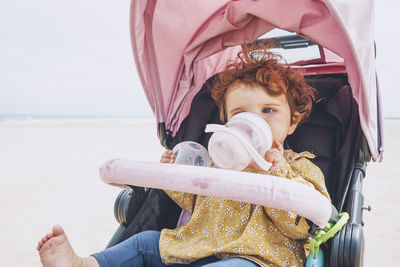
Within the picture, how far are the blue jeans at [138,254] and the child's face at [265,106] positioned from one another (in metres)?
0.56

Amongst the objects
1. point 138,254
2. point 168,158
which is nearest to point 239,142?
point 168,158

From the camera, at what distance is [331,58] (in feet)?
6.32

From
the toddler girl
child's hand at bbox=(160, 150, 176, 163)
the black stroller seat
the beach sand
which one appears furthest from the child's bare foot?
the beach sand

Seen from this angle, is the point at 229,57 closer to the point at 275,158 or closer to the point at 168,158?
the point at 168,158

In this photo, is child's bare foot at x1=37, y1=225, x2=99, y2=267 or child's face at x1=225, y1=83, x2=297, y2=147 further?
child's face at x1=225, y1=83, x2=297, y2=147

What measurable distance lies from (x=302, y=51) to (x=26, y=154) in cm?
610

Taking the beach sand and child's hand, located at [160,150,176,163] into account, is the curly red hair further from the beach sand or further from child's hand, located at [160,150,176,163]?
the beach sand

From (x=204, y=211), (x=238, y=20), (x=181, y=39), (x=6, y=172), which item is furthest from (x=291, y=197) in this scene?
(x=6, y=172)

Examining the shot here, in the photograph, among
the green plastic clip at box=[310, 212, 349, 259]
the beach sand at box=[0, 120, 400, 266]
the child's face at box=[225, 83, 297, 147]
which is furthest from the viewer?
the beach sand at box=[0, 120, 400, 266]

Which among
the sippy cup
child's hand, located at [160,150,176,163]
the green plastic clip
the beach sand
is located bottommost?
the beach sand

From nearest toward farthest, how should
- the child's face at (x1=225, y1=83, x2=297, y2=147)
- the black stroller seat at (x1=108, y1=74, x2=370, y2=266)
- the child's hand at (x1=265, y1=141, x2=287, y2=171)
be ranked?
1. the child's hand at (x1=265, y1=141, x2=287, y2=171)
2. the child's face at (x1=225, y1=83, x2=297, y2=147)
3. the black stroller seat at (x1=108, y1=74, x2=370, y2=266)

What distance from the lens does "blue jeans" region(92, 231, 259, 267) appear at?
1.19m

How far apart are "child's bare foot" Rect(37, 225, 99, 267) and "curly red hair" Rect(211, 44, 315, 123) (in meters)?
0.87

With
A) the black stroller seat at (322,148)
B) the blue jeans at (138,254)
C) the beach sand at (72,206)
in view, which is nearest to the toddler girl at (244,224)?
the blue jeans at (138,254)
